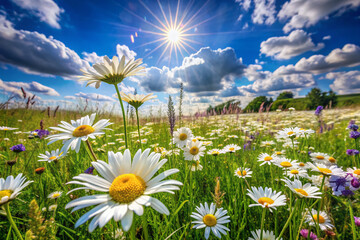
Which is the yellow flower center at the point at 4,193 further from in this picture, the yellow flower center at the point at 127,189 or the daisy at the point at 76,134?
the yellow flower center at the point at 127,189

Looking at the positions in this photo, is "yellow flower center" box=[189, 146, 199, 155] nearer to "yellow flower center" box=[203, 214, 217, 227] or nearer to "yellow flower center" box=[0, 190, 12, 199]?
"yellow flower center" box=[203, 214, 217, 227]

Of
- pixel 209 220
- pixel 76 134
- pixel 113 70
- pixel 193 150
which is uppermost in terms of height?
pixel 113 70

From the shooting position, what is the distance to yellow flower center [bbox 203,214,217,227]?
109 cm

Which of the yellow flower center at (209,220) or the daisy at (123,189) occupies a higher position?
the daisy at (123,189)

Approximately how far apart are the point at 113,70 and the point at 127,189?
88 centimetres

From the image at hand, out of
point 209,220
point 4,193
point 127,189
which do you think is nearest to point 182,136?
point 209,220

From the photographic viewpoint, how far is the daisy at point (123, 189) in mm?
589

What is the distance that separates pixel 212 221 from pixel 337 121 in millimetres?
8180

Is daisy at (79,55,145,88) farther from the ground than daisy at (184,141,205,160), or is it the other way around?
daisy at (79,55,145,88)

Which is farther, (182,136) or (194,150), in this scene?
(182,136)

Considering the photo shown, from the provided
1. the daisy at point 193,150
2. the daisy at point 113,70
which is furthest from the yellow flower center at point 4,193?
the daisy at point 193,150

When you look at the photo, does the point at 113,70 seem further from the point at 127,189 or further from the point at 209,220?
the point at 209,220

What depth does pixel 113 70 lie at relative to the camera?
1.19 meters

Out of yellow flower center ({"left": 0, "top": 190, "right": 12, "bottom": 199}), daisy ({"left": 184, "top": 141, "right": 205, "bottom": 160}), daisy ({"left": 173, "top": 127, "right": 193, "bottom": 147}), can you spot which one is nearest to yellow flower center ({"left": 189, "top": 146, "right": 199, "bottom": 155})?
daisy ({"left": 184, "top": 141, "right": 205, "bottom": 160})
